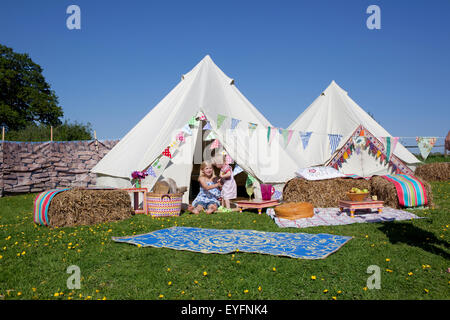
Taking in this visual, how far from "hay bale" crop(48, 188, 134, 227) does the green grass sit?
553 millimetres

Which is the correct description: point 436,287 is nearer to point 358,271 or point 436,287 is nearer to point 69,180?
point 358,271

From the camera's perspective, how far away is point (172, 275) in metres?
2.99

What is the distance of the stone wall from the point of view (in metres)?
10.4

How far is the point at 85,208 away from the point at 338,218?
4.38m

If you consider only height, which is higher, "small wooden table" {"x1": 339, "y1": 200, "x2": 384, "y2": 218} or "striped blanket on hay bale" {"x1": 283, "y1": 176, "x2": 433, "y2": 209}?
"striped blanket on hay bale" {"x1": 283, "y1": 176, "x2": 433, "y2": 209}

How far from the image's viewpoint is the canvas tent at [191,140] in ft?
23.3

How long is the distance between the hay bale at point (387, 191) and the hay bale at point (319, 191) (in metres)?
0.19

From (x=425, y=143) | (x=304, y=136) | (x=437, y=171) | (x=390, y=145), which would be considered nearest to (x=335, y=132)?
(x=390, y=145)

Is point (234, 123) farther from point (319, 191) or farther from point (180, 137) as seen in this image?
point (319, 191)

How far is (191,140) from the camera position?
7438mm

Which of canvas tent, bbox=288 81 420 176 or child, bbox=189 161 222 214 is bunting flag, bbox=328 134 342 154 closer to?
canvas tent, bbox=288 81 420 176

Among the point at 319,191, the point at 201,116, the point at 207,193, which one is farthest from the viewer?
the point at 201,116

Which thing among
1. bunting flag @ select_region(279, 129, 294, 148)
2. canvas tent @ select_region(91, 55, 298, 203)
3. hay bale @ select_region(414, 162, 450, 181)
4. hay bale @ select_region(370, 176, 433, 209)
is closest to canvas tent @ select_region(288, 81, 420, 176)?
bunting flag @ select_region(279, 129, 294, 148)
